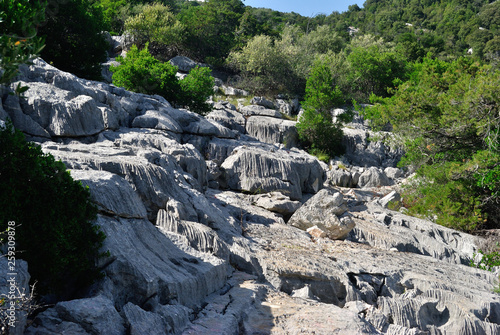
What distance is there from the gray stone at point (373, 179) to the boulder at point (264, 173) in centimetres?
682

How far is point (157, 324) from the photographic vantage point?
4.90 m

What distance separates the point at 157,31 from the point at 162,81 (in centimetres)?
1947

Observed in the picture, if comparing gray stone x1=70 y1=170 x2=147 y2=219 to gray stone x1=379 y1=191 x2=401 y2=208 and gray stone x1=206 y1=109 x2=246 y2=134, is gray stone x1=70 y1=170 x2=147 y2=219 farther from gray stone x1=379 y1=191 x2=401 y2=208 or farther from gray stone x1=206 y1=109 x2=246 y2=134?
gray stone x1=206 y1=109 x2=246 y2=134

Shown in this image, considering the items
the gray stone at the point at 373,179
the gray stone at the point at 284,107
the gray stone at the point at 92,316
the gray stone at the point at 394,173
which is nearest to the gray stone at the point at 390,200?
the gray stone at the point at 373,179

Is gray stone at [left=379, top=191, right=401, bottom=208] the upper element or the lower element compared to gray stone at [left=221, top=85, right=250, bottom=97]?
lower

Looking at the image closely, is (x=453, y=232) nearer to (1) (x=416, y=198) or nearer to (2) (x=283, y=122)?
(1) (x=416, y=198)

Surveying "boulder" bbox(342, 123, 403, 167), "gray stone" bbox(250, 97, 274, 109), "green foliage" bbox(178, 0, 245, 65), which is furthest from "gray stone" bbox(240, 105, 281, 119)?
"green foliage" bbox(178, 0, 245, 65)

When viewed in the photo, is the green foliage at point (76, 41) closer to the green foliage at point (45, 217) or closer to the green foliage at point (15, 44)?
the green foliage at point (15, 44)

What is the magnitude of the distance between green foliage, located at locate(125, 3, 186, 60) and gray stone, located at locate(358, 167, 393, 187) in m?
24.2

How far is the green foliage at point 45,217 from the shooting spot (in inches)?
193

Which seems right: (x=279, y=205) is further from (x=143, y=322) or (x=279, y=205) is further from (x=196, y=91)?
(x=196, y=91)

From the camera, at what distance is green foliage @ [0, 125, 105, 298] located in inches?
193

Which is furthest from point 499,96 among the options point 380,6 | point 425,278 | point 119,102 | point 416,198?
point 380,6

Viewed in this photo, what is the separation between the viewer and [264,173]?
54.2 feet
